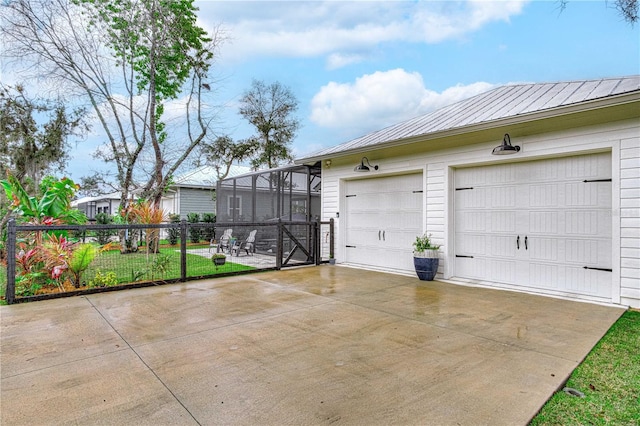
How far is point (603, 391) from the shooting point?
2449mm

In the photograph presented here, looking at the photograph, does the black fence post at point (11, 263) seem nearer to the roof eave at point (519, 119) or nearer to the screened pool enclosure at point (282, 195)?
the screened pool enclosure at point (282, 195)

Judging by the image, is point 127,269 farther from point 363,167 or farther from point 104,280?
point 363,167

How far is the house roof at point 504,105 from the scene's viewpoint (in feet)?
16.5

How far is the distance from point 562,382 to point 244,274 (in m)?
5.88

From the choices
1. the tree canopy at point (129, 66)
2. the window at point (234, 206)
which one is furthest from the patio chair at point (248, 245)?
the tree canopy at point (129, 66)

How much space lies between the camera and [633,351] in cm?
317

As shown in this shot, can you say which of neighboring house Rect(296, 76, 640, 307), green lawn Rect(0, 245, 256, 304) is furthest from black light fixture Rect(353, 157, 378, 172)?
green lawn Rect(0, 245, 256, 304)

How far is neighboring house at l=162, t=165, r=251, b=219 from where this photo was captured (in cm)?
1789

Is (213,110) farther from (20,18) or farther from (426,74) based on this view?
(426,74)

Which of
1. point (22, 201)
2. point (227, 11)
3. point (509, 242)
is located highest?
point (227, 11)

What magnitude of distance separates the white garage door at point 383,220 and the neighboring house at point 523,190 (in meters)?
0.03

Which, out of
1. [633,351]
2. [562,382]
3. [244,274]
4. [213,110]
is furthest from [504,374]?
[213,110]

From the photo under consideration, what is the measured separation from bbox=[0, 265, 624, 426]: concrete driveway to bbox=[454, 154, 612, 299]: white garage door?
651 millimetres

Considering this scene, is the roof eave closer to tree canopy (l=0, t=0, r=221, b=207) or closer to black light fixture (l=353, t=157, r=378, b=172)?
black light fixture (l=353, t=157, r=378, b=172)
